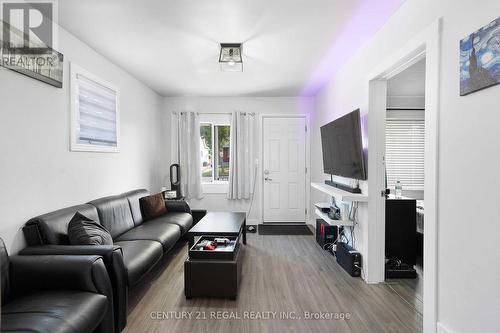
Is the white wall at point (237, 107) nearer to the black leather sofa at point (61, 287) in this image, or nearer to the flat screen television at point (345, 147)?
the flat screen television at point (345, 147)

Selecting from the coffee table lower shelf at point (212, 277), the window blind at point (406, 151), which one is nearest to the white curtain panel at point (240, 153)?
the window blind at point (406, 151)

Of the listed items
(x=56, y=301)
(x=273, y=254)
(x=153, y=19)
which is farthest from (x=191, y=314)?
(x=153, y=19)

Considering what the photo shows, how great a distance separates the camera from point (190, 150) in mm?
4992

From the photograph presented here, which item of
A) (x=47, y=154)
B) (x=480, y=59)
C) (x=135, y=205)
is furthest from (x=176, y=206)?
(x=480, y=59)

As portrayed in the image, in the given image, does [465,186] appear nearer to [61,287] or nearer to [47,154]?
[61,287]

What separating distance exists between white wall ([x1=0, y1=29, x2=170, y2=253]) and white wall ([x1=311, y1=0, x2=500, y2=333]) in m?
3.02

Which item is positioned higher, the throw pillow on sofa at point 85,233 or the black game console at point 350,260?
the throw pillow on sofa at point 85,233

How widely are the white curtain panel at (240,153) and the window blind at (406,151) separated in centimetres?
245

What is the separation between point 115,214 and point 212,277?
4.54ft

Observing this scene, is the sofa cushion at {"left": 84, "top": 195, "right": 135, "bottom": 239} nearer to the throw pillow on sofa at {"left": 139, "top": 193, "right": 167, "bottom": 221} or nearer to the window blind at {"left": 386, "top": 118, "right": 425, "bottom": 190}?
the throw pillow on sofa at {"left": 139, "top": 193, "right": 167, "bottom": 221}

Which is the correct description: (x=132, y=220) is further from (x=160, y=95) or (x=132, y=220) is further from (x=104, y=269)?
(x=160, y=95)

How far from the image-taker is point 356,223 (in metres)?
3.02

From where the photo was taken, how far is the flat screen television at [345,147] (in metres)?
2.67

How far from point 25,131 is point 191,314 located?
6.50ft
